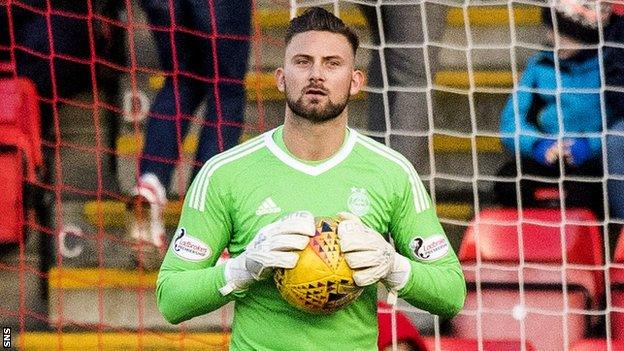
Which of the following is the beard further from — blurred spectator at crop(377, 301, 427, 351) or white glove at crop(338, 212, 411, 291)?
blurred spectator at crop(377, 301, 427, 351)

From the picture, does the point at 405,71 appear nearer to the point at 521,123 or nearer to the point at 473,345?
the point at 521,123

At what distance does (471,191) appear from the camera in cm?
546

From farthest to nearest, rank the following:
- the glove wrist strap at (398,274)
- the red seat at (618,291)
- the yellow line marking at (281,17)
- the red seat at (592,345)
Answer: the yellow line marking at (281,17), the red seat at (618,291), the red seat at (592,345), the glove wrist strap at (398,274)

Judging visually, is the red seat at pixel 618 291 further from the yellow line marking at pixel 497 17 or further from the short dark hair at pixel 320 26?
the short dark hair at pixel 320 26

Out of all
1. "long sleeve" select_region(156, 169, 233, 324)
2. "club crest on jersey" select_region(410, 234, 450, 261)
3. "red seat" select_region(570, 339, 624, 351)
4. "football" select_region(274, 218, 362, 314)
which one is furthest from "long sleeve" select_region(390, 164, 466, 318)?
"red seat" select_region(570, 339, 624, 351)

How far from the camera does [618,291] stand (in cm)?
484

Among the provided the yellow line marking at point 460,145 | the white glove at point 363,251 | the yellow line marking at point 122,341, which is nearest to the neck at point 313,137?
the white glove at point 363,251

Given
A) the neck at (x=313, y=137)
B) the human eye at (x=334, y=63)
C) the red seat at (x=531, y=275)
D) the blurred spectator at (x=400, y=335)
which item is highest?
the human eye at (x=334, y=63)

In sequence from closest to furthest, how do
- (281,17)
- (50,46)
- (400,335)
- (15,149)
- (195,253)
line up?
1. (195,253)
2. (400,335)
3. (15,149)
4. (50,46)
5. (281,17)

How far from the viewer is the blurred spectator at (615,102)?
4988 mm

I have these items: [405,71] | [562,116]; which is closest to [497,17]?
[562,116]

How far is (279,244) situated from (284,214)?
25cm

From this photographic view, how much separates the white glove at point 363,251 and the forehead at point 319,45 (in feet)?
1.33

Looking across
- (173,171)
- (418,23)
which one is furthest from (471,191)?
(173,171)
